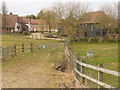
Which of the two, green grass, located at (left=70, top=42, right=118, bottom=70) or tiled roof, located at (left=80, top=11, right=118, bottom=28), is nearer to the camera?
green grass, located at (left=70, top=42, right=118, bottom=70)

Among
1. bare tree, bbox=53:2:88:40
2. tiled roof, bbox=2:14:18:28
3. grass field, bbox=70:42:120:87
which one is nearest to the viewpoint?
grass field, bbox=70:42:120:87

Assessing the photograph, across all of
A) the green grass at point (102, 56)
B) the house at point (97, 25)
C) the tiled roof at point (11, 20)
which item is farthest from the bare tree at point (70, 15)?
the tiled roof at point (11, 20)

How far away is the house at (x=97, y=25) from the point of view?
4596cm

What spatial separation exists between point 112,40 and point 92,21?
12.8 m

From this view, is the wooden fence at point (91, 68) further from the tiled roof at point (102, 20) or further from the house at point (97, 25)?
the tiled roof at point (102, 20)

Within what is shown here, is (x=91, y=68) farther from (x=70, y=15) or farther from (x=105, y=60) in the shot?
(x=70, y=15)

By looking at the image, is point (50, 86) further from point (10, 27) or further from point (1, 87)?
point (10, 27)

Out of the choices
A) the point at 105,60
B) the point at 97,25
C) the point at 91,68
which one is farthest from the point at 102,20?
the point at 91,68

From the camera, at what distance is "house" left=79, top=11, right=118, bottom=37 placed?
45956mm

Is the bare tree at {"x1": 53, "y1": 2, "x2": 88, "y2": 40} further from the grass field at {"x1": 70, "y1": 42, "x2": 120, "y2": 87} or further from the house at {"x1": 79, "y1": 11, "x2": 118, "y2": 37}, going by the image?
the grass field at {"x1": 70, "y1": 42, "x2": 120, "y2": 87}

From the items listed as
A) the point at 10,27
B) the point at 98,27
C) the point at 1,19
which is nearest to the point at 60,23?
the point at 98,27

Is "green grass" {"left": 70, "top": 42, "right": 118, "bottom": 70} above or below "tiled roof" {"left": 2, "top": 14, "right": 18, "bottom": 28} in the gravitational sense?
below

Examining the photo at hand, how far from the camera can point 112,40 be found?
42.3 m

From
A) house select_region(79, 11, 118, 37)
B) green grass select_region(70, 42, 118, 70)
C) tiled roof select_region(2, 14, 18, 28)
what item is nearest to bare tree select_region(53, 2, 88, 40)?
house select_region(79, 11, 118, 37)
